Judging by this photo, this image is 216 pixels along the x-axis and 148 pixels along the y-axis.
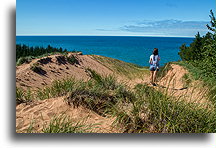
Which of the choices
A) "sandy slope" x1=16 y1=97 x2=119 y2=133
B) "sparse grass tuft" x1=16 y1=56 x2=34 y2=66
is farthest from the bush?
"sandy slope" x1=16 y1=97 x2=119 y2=133

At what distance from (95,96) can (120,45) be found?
51.2 inches

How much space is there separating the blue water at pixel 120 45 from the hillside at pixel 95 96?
0.86 ft

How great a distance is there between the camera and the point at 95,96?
4.20 meters

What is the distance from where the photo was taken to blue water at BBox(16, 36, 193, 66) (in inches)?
176

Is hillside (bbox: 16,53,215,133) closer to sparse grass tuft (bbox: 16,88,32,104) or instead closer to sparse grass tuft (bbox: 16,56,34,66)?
sparse grass tuft (bbox: 16,88,32,104)

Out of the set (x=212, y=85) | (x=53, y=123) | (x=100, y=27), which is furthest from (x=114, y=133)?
(x=212, y=85)

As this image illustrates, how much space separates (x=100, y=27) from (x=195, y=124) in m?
2.10

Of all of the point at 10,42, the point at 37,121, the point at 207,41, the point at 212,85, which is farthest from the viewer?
the point at 207,41

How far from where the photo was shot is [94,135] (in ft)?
11.5

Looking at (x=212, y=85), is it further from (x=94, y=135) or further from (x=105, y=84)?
(x=94, y=135)

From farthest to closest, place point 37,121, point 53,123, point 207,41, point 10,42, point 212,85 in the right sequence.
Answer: point 207,41, point 212,85, point 10,42, point 37,121, point 53,123

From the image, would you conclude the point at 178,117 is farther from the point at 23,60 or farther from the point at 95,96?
the point at 23,60

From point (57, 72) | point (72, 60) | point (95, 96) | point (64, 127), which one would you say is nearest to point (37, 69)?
point (57, 72)

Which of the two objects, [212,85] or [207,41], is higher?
[207,41]
